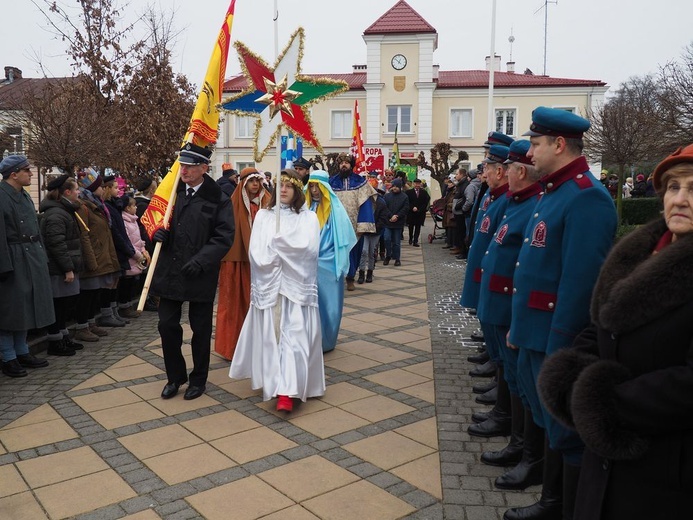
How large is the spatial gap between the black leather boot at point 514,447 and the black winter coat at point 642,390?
1.82 meters

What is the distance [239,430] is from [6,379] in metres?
2.74

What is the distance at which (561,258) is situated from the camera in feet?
9.82

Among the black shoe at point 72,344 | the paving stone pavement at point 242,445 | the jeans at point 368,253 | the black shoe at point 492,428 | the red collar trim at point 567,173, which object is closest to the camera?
the red collar trim at point 567,173

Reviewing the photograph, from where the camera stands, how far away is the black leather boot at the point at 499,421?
435cm

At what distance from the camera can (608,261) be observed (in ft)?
6.95

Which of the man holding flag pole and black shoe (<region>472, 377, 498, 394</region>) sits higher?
the man holding flag pole

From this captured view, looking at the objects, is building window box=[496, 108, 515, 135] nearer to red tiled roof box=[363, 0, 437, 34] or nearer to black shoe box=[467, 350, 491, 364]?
red tiled roof box=[363, 0, 437, 34]

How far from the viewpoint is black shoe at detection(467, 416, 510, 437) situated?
4344 millimetres

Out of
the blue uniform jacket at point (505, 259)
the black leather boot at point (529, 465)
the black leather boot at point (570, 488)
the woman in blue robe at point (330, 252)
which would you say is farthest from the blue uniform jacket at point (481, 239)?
the black leather boot at point (570, 488)

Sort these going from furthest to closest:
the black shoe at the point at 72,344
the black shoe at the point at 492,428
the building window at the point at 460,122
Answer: the building window at the point at 460,122
the black shoe at the point at 72,344
the black shoe at the point at 492,428

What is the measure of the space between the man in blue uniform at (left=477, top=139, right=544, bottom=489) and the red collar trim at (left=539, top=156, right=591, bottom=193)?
1.83 ft

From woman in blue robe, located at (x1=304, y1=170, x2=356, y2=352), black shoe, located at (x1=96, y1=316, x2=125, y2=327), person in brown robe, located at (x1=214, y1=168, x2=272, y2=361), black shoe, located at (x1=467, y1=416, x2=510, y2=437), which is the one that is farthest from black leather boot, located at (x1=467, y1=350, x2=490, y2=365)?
black shoe, located at (x1=96, y1=316, x2=125, y2=327)

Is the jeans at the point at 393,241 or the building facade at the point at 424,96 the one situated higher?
the building facade at the point at 424,96

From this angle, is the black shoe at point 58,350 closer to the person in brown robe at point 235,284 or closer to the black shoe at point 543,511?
the person in brown robe at point 235,284
